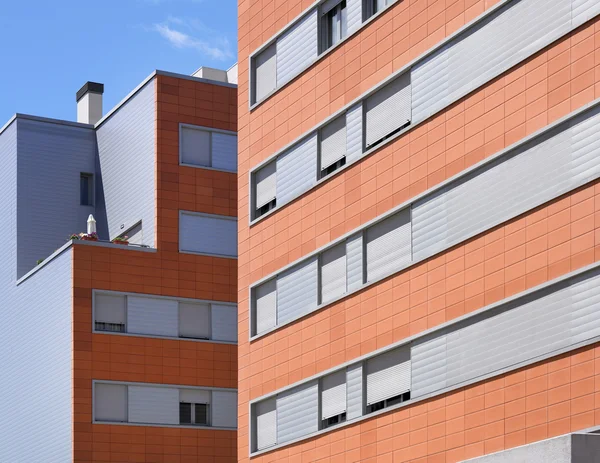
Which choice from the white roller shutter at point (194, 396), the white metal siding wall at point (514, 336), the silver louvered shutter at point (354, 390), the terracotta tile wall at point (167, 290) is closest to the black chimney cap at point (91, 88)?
the terracotta tile wall at point (167, 290)

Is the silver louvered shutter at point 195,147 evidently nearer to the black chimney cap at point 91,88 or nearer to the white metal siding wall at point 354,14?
the black chimney cap at point 91,88

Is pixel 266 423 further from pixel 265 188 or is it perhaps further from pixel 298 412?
pixel 265 188

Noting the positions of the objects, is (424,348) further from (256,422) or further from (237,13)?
(237,13)

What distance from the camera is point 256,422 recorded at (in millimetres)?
39594

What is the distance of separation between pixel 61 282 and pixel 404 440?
22.6 meters

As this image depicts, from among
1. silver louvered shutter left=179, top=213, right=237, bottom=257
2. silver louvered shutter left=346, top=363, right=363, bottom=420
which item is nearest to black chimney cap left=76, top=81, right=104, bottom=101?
silver louvered shutter left=179, top=213, right=237, bottom=257

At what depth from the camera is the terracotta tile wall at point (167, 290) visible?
1967 inches

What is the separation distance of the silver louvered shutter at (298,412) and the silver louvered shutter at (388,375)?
104 inches

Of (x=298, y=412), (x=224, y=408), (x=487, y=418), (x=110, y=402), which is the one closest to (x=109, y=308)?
(x=110, y=402)

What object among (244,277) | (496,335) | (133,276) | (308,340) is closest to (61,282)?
(133,276)

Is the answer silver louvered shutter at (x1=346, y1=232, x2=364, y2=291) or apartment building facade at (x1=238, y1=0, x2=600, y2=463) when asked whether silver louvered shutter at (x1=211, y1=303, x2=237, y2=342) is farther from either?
silver louvered shutter at (x1=346, y1=232, x2=364, y2=291)

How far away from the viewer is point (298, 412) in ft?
123

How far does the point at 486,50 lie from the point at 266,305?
39.8ft

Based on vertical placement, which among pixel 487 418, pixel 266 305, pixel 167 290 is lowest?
pixel 487 418
